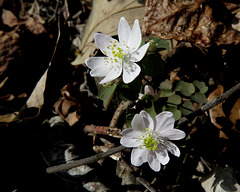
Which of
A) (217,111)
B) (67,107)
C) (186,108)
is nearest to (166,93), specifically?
(186,108)

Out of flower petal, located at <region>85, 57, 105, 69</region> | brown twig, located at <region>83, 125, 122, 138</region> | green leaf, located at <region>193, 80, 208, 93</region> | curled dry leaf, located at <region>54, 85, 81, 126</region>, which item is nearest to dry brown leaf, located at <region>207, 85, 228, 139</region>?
green leaf, located at <region>193, 80, 208, 93</region>

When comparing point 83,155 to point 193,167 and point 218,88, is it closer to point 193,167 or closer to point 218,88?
point 193,167

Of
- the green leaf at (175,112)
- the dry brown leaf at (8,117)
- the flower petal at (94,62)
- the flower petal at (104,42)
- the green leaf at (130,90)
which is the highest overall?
the flower petal at (104,42)

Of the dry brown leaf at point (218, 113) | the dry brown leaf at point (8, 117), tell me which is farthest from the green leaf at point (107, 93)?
the dry brown leaf at point (8, 117)

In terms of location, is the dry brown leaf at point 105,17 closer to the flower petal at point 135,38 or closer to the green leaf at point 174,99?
the flower petal at point 135,38

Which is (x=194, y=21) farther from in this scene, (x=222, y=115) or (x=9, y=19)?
(x=9, y=19)
